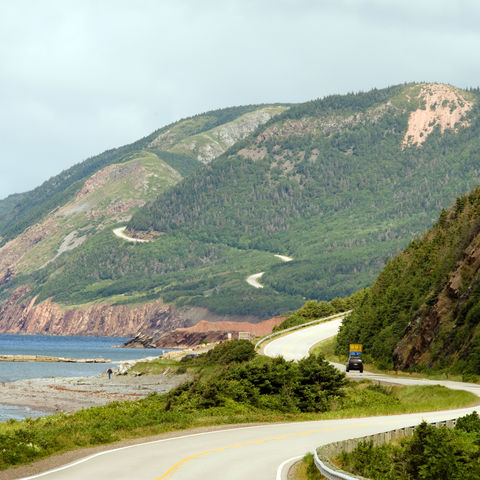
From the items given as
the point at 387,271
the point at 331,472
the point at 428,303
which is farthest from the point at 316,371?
the point at 387,271

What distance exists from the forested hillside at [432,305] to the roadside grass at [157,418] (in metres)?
6.39

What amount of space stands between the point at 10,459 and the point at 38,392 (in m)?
56.0

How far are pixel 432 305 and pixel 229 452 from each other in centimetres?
3368

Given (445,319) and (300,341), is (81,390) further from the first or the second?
(445,319)

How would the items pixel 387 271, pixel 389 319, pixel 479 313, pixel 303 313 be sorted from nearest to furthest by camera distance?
pixel 479 313, pixel 389 319, pixel 387 271, pixel 303 313

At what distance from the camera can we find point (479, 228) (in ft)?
186

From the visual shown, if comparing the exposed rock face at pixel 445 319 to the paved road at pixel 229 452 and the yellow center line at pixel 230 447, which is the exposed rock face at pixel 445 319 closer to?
the paved road at pixel 229 452

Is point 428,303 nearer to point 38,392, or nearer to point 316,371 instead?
point 316,371

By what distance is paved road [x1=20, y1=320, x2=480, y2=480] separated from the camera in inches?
878

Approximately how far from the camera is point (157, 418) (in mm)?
33812

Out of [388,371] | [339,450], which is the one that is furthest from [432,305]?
[339,450]

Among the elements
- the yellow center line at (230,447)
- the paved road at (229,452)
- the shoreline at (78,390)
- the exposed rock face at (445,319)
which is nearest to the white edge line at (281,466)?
the paved road at (229,452)

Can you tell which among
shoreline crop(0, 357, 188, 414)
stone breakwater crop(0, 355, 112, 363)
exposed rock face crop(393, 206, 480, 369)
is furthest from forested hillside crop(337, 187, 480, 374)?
stone breakwater crop(0, 355, 112, 363)

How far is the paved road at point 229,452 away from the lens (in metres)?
22.3
